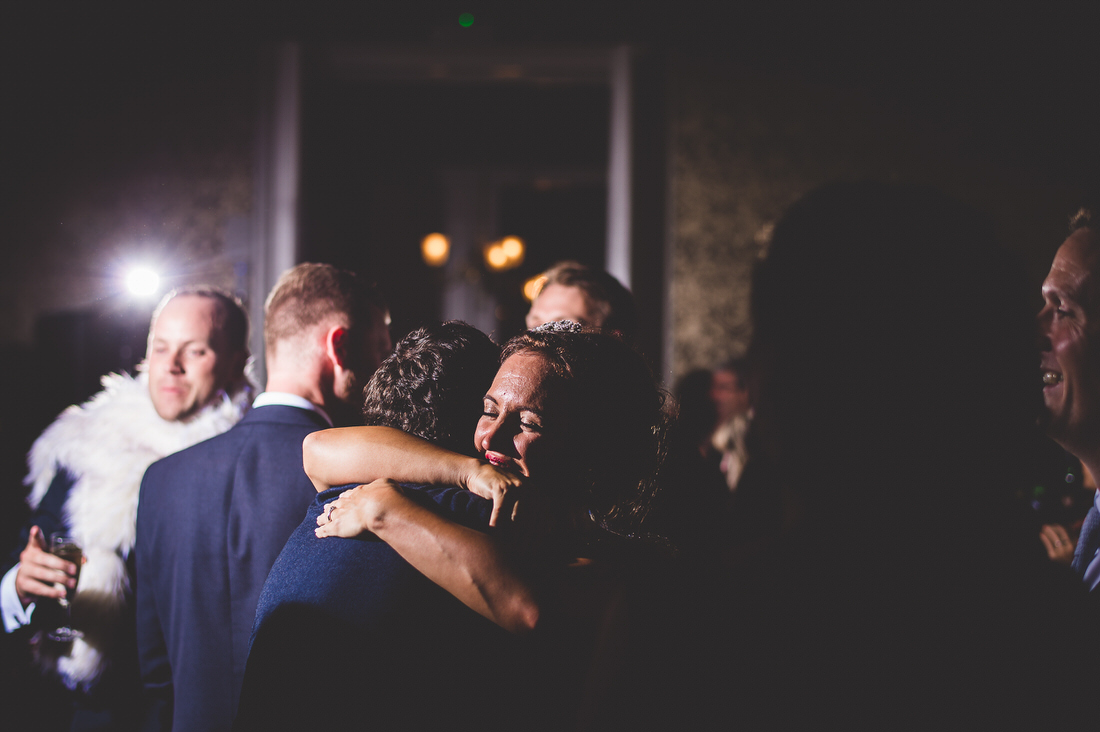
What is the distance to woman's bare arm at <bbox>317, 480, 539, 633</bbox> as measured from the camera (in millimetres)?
1006

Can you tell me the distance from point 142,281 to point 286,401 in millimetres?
3545

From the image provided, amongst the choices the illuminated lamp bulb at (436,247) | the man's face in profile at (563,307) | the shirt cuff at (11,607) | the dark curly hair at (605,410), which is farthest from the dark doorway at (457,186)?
the dark curly hair at (605,410)

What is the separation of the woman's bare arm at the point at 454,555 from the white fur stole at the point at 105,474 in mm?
1306

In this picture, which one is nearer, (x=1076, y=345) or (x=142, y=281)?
(x=1076, y=345)

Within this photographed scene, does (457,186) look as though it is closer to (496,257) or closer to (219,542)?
(496,257)

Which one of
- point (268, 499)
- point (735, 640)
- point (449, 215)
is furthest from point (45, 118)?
point (735, 640)

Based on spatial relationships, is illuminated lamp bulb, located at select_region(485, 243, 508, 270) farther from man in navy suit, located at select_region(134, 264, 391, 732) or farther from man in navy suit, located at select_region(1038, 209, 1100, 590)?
man in navy suit, located at select_region(1038, 209, 1100, 590)

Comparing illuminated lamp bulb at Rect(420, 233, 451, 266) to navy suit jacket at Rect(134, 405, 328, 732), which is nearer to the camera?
navy suit jacket at Rect(134, 405, 328, 732)

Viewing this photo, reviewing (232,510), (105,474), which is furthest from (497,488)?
(105,474)

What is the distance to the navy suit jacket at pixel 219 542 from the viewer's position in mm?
1584

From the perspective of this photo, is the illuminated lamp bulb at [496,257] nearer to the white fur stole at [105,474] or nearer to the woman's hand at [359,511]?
the white fur stole at [105,474]

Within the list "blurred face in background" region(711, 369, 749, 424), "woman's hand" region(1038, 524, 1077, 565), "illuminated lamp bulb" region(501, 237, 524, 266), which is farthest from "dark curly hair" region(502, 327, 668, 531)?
"illuminated lamp bulb" region(501, 237, 524, 266)

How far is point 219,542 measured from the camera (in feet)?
5.27

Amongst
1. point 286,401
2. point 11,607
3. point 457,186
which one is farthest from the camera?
point 457,186
